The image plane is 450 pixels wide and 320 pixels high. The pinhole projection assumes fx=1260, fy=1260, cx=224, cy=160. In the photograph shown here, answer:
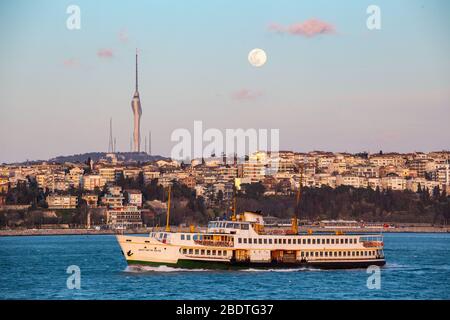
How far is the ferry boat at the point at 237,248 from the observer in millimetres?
56281

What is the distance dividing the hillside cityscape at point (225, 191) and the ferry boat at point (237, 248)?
7429cm

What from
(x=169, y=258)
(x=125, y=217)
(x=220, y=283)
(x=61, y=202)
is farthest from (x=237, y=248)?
(x=61, y=202)

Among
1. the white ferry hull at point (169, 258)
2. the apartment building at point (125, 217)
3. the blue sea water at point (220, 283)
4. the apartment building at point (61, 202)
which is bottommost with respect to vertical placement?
the blue sea water at point (220, 283)

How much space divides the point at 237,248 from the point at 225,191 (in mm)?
106001

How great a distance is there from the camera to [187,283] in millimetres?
51844

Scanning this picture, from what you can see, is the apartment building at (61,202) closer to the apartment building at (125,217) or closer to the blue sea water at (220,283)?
the apartment building at (125,217)

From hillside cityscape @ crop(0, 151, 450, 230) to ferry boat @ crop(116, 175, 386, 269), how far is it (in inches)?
2925

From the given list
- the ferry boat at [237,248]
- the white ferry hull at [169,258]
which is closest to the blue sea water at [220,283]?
the white ferry hull at [169,258]

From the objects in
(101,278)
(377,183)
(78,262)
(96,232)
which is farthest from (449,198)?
(101,278)

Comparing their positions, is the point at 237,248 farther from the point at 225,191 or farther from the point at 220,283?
the point at 225,191

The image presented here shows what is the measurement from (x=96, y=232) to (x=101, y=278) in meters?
81.5

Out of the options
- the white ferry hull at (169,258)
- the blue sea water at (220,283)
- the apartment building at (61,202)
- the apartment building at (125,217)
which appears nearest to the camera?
the blue sea water at (220,283)

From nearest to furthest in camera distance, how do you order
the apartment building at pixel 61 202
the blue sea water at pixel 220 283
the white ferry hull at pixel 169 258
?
the blue sea water at pixel 220 283 → the white ferry hull at pixel 169 258 → the apartment building at pixel 61 202
